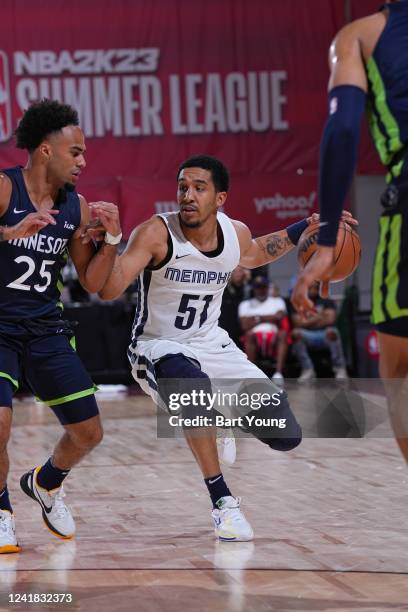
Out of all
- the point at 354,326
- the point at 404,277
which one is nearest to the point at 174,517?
the point at 404,277

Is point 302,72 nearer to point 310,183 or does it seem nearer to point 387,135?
point 310,183

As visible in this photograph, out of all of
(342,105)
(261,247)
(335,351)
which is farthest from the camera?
(335,351)

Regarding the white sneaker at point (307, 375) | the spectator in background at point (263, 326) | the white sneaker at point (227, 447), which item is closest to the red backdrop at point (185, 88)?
the spectator in background at point (263, 326)

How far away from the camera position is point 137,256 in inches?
183

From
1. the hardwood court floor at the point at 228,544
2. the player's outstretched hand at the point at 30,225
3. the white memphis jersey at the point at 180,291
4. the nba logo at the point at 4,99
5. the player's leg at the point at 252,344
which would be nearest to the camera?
the hardwood court floor at the point at 228,544

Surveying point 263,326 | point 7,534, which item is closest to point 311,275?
point 7,534

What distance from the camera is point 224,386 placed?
486cm

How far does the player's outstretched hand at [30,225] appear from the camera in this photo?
13.3ft

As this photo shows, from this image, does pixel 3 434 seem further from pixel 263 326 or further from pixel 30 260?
pixel 263 326

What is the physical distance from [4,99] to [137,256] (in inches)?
370

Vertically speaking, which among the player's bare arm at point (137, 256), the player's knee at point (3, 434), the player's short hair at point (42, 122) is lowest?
the player's knee at point (3, 434)

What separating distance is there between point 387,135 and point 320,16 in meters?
11.5

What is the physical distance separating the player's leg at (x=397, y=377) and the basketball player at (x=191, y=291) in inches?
66.6

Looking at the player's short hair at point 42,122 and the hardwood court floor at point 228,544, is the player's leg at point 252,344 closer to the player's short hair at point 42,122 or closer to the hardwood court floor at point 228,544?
the hardwood court floor at point 228,544
